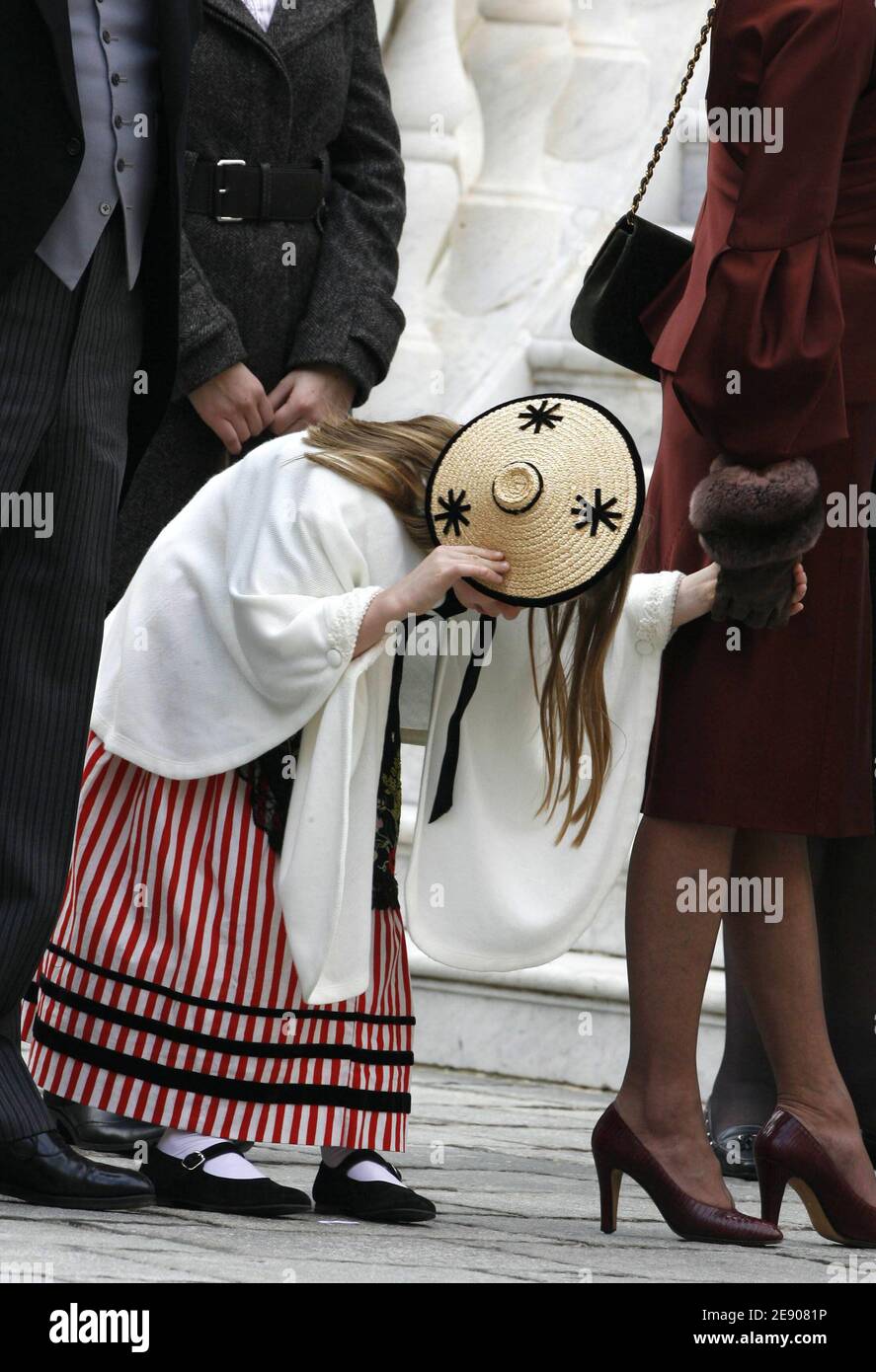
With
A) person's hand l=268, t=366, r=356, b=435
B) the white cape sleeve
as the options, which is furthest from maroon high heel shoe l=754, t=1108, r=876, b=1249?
person's hand l=268, t=366, r=356, b=435

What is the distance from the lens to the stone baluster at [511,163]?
5.28 meters

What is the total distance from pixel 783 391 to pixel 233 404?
0.97 m

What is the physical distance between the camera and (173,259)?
9.19ft

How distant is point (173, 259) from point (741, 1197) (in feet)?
5.08

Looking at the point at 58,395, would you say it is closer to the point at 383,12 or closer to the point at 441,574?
the point at 441,574

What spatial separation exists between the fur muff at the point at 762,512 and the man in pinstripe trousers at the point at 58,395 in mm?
747

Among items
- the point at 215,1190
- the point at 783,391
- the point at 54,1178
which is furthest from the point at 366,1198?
the point at 783,391

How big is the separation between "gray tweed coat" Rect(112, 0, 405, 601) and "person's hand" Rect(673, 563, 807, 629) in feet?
2.79

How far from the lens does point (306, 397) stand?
3373 mm

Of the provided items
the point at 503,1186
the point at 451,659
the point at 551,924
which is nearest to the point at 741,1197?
the point at 503,1186

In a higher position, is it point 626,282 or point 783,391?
point 626,282

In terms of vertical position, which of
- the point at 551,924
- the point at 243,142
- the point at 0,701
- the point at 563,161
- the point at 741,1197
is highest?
the point at 563,161

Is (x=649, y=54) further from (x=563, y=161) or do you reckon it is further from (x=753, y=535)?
(x=753, y=535)

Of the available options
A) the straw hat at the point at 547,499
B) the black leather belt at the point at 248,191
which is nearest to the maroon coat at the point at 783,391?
the straw hat at the point at 547,499
